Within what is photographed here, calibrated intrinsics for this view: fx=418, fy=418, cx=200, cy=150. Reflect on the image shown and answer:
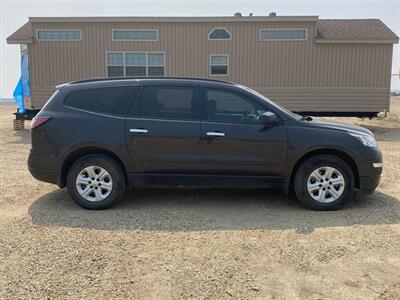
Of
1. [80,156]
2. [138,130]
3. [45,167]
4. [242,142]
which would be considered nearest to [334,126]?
[242,142]

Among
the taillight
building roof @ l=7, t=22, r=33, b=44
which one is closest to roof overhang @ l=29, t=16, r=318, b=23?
building roof @ l=7, t=22, r=33, b=44

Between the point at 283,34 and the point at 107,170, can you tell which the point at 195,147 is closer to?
the point at 107,170

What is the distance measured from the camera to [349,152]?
17.9 feet

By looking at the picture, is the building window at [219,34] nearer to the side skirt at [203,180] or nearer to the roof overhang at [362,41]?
the roof overhang at [362,41]

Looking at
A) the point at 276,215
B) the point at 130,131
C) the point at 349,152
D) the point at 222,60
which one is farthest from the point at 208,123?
the point at 222,60

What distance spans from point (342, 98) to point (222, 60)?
16.2 ft

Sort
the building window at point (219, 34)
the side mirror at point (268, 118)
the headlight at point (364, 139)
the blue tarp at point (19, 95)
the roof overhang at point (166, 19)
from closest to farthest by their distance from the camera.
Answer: the side mirror at point (268, 118) < the headlight at point (364, 139) < the roof overhang at point (166, 19) < the building window at point (219, 34) < the blue tarp at point (19, 95)

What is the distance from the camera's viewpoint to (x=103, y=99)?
570cm

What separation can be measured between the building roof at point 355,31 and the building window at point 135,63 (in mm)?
6220

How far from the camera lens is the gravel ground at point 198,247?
11.3 feet

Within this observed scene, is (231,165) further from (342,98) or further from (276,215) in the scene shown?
(342,98)

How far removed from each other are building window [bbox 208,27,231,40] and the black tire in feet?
37.5

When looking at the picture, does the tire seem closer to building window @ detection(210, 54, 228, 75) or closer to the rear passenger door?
the rear passenger door

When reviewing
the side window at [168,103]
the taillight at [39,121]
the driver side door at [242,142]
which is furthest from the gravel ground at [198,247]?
the side window at [168,103]
